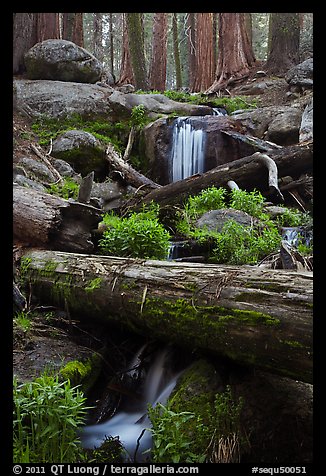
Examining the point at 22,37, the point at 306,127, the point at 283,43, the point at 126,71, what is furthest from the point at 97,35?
the point at 306,127

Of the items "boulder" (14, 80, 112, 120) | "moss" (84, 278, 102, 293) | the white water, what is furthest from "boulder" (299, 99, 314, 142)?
the white water

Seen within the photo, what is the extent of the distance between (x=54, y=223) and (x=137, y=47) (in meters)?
10.7

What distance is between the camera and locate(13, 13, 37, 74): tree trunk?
42.8ft

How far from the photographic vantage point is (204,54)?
17094 mm

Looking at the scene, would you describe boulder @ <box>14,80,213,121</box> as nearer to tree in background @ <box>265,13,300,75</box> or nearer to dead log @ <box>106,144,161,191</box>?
dead log @ <box>106,144,161,191</box>

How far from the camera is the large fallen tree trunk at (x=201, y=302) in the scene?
2.65 meters

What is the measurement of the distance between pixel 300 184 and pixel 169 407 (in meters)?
6.87

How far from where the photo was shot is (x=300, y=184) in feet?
28.6

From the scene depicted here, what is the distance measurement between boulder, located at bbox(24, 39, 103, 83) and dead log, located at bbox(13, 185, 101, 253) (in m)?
8.98

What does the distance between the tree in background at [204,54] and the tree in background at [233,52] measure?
0.69 meters

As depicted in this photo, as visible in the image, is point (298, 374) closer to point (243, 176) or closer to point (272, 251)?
point (272, 251)

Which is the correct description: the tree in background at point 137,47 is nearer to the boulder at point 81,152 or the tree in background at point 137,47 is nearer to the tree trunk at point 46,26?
the tree trunk at point 46,26

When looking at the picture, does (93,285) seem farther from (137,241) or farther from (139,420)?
(139,420)
